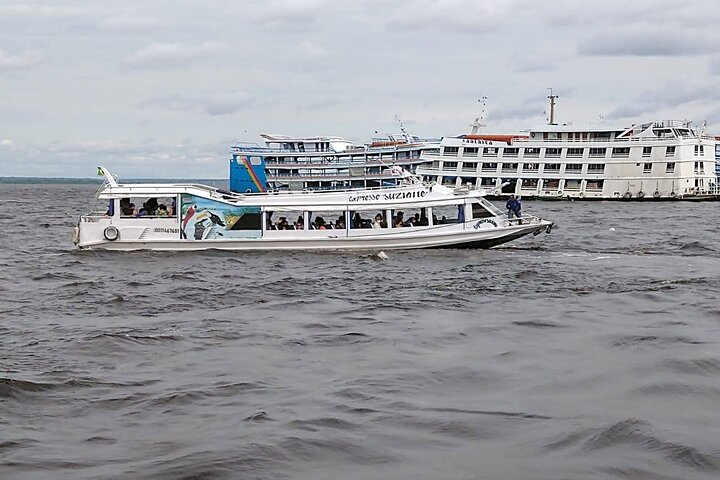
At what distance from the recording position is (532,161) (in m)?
89.2

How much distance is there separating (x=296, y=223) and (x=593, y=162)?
64.1 metres

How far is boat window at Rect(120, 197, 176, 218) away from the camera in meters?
28.2

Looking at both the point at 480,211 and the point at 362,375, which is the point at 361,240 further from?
the point at 362,375

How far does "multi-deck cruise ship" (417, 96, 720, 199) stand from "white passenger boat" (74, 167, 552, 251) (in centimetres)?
5724

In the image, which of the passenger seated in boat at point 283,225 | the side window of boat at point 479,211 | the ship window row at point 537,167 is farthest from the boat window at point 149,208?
the ship window row at point 537,167

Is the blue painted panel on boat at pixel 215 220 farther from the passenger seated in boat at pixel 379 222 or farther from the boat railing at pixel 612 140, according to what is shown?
the boat railing at pixel 612 140

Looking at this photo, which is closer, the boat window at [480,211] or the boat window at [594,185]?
the boat window at [480,211]

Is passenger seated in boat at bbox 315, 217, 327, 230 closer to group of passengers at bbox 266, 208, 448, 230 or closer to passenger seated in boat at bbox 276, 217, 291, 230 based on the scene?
group of passengers at bbox 266, 208, 448, 230

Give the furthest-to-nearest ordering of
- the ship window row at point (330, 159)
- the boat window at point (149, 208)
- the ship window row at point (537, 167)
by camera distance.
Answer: the ship window row at point (330, 159), the ship window row at point (537, 167), the boat window at point (149, 208)

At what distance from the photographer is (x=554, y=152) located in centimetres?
8869

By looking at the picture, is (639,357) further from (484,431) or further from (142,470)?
(142,470)

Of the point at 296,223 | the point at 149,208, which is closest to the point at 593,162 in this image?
the point at 296,223

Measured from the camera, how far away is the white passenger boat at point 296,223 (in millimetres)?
27891

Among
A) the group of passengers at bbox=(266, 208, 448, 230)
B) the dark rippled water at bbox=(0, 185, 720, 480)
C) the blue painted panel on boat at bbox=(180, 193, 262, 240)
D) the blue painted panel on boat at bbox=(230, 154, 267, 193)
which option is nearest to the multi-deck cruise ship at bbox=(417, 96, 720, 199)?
the blue painted panel on boat at bbox=(230, 154, 267, 193)
